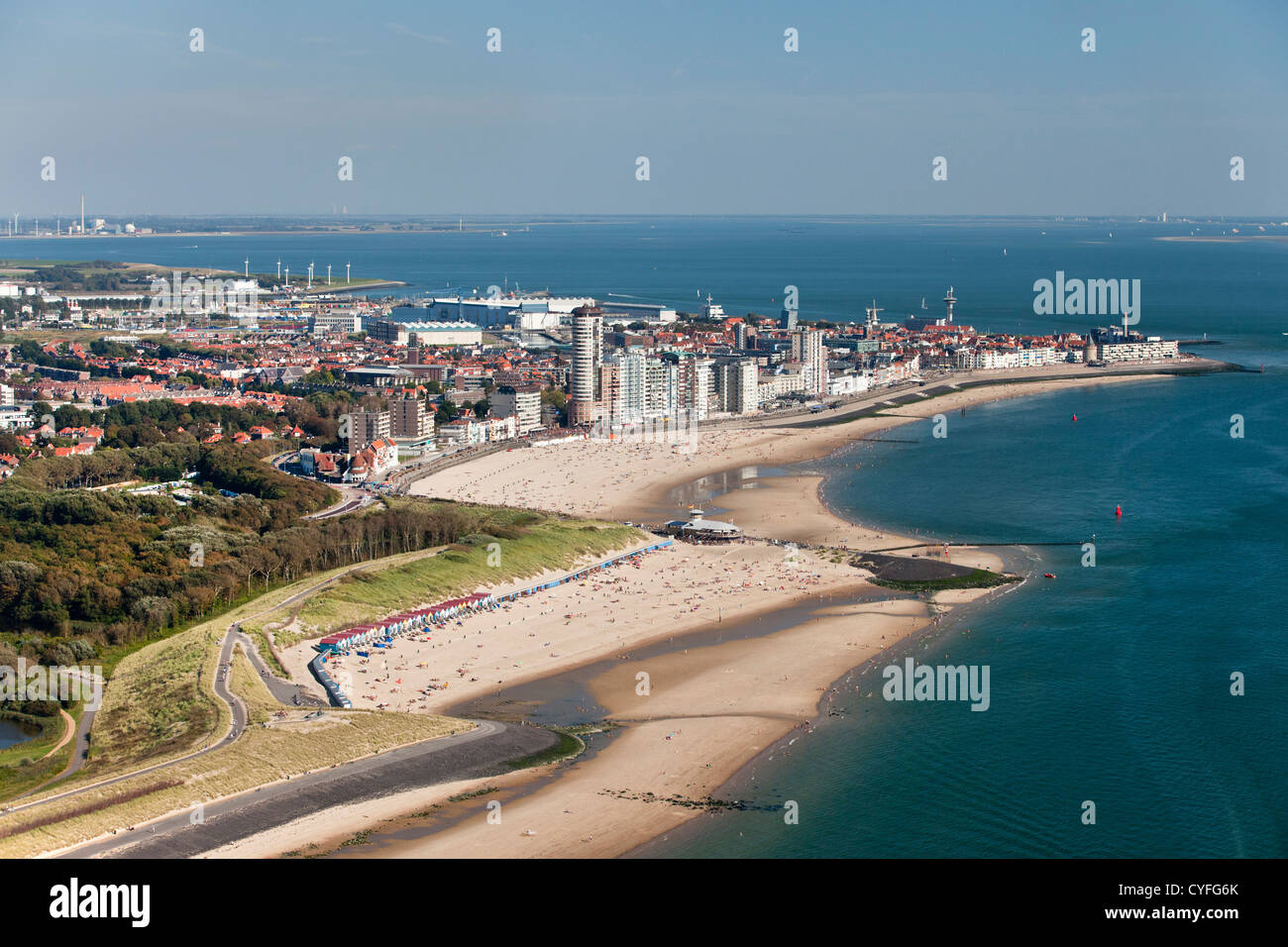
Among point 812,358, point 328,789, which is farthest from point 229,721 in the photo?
point 812,358

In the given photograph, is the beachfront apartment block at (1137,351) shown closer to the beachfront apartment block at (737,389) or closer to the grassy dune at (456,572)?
the beachfront apartment block at (737,389)

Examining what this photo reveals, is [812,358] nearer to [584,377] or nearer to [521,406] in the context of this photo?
[584,377]

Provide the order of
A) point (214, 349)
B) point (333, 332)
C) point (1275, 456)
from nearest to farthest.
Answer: point (1275, 456) < point (214, 349) < point (333, 332)

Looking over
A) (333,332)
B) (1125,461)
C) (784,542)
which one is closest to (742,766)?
(784,542)

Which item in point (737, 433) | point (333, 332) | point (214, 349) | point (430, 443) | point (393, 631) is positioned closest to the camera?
point (393, 631)

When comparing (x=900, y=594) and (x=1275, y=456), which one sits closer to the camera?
(x=900, y=594)

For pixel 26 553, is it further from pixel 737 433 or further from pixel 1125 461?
pixel 1125 461
